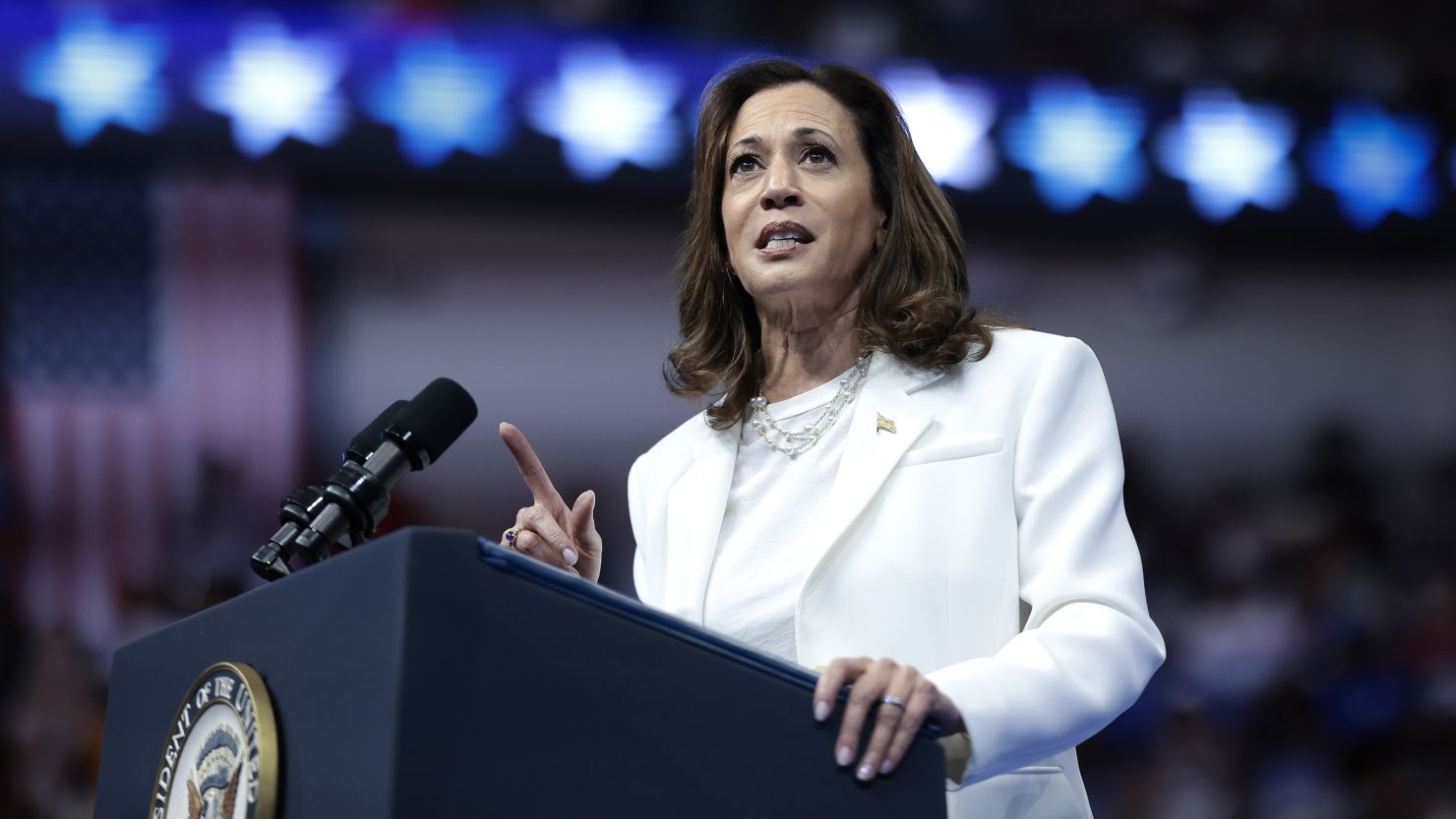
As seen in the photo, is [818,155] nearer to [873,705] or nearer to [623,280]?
[873,705]

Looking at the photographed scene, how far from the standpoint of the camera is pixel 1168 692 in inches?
201

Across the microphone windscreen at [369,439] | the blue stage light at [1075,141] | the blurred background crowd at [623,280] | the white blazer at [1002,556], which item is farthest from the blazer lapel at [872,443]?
the blue stage light at [1075,141]

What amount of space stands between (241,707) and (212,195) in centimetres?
498

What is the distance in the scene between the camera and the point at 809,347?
203 centimetres

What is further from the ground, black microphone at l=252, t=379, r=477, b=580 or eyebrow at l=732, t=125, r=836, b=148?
eyebrow at l=732, t=125, r=836, b=148

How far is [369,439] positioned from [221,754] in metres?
0.31

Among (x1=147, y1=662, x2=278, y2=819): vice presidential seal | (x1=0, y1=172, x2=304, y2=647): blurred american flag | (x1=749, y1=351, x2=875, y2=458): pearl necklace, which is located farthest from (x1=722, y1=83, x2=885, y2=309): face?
(x1=0, y1=172, x2=304, y2=647): blurred american flag

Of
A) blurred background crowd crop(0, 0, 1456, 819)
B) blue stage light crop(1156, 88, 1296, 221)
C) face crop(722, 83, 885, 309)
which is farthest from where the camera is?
blue stage light crop(1156, 88, 1296, 221)

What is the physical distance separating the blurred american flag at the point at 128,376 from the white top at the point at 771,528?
392 centimetres

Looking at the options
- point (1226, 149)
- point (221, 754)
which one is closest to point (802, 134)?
point (221, 754)

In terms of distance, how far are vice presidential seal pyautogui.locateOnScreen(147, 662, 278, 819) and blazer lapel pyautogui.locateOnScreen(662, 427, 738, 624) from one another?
0.66 m

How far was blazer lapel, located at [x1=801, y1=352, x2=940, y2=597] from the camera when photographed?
1641 millimetres

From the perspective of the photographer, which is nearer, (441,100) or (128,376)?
(441,100)

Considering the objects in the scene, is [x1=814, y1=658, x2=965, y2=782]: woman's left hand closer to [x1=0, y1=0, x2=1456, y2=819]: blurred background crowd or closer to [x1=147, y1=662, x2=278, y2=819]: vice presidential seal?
[x1=147, y1=662, x2=278, y2=819]: vice presidential seal
